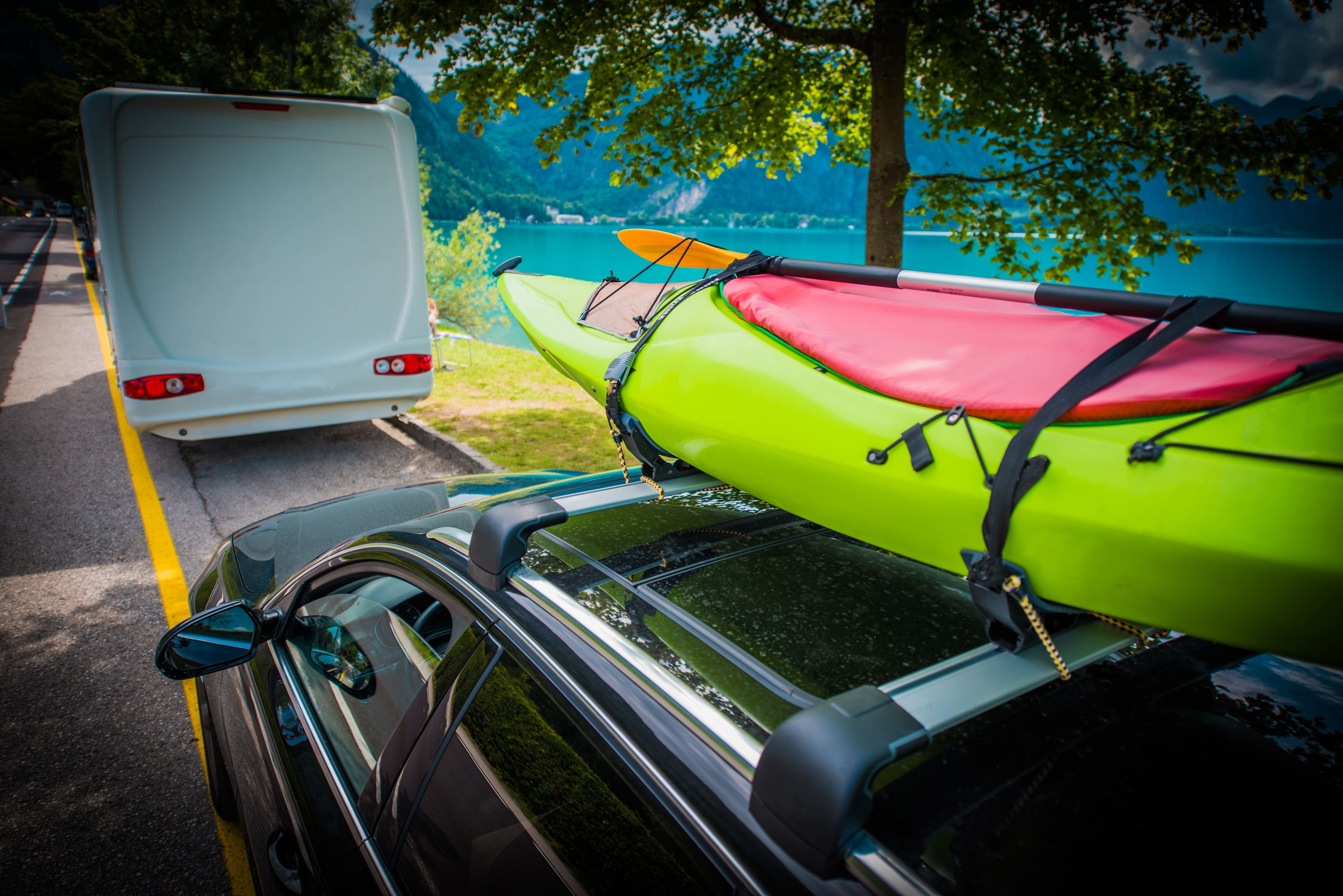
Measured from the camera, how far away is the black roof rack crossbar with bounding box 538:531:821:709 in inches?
44.6

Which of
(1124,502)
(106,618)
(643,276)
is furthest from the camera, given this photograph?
(106,618)

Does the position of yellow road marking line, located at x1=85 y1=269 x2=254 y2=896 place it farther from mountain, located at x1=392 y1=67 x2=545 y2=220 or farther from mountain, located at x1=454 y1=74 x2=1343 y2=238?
mountain, located at x1=392 y1=67 x2=545 y2=220

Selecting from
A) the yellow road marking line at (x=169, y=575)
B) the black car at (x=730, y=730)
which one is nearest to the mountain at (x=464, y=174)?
the yellow road marking line at (x=169, y=575)

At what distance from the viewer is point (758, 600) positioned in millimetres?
1476

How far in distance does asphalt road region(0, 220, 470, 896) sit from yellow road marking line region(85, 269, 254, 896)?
0.12 ft

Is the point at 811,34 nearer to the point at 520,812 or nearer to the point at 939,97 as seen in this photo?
the point at 939,97

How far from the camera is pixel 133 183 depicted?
521cm

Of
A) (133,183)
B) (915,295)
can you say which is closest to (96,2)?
(133,183)

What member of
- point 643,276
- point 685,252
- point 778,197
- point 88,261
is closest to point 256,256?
point 643,276

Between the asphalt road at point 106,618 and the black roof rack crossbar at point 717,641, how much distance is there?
2.04 metres

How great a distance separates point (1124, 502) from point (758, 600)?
0.70 metres

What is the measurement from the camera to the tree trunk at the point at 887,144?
582 centimetres

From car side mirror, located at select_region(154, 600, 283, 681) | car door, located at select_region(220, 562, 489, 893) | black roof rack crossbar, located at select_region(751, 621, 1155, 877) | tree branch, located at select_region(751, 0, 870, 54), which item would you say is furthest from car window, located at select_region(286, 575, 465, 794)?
tree branch, located at select_region(751, 0, 870, 54)

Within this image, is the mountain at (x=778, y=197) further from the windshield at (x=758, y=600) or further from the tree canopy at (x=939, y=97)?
the windshield at (x=758, y=600)
